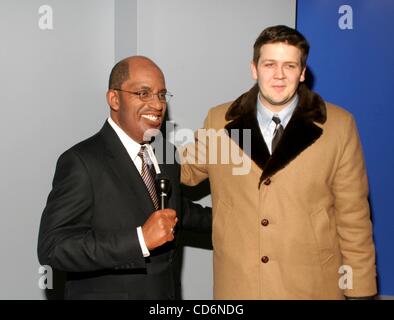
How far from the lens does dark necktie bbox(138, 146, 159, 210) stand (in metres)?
2.78

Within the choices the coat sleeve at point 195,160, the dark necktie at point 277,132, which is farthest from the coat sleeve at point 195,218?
the dark necktie at point 277,132

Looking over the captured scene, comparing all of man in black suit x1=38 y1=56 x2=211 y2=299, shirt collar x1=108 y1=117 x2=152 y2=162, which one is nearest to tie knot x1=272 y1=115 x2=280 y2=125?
man in black suit x1=38 y1=56 x2=211 y2=299

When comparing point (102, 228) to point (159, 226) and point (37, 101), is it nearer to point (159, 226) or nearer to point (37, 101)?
point (159, 226)

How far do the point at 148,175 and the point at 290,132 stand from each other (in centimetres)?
64

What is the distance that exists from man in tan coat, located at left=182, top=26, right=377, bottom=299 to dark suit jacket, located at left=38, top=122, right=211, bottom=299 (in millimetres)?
372

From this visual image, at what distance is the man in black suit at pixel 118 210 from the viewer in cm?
255

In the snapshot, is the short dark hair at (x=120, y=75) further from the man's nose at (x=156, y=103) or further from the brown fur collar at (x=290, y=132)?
the brown fur collar at (x=290, y=132)

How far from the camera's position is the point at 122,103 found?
2779mm

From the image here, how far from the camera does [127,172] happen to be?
2736 millimetres

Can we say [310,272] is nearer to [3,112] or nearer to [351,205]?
[351,205]

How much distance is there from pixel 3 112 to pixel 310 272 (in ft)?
6.00

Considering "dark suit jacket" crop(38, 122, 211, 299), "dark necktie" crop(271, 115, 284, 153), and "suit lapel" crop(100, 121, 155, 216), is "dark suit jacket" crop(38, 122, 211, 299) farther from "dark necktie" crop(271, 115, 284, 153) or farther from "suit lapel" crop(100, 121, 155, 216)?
"dark necktie" crop(271, 115, 284, 153)

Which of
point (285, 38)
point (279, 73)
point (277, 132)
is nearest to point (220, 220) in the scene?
point (277, 132)

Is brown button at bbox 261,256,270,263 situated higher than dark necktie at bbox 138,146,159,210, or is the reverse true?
dark necktie at bbox 138,146,159,210
